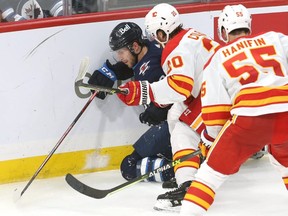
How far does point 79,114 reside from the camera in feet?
13.3

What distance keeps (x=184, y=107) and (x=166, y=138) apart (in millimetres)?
266

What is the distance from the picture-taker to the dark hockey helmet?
13.2ft

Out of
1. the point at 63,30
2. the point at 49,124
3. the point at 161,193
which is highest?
the point at 63,30

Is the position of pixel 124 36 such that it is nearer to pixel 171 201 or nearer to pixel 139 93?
pixel 139 93

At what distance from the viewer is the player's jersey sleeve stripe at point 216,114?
3066mm

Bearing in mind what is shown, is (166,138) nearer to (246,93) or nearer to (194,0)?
(194,0)

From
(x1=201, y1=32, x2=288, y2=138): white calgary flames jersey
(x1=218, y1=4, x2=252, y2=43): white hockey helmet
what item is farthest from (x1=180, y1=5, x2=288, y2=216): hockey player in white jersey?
(x1=218, y1=4, x2=252, y2=43): white hockey helmet

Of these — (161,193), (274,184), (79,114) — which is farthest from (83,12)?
(274,184)

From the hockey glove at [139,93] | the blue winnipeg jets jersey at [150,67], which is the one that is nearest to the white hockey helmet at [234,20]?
the hockey glove at [139,93]

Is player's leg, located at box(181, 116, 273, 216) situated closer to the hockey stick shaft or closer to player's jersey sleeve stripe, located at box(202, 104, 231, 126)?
player's jersey sleeve stripe, located at box(202, 104, 231, 126)

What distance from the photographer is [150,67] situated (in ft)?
13.3

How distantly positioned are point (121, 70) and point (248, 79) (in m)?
1.31

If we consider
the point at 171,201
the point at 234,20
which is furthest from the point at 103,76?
the point at 234,20

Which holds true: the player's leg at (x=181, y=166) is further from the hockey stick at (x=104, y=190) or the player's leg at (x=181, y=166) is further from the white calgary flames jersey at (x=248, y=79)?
the white calgary flames jersey at (x=248, y=79)
